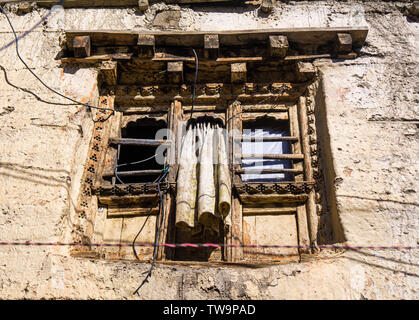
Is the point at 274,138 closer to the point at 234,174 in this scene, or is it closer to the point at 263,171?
the point at 263,171

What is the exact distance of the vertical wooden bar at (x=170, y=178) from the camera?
13.1 feet

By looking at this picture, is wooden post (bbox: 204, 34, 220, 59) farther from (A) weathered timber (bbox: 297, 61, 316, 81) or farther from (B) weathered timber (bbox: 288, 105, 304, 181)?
(B) weathered timber (bbox: 288, 105, 304, 181)

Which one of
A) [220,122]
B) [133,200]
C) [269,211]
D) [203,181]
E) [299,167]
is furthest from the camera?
[220,122]

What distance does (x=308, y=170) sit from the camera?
4395 mm

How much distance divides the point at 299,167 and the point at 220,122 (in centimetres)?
103

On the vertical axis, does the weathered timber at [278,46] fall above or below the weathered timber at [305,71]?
above

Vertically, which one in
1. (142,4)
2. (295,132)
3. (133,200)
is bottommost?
(133,200)

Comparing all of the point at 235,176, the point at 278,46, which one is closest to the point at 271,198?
the point at 235,176

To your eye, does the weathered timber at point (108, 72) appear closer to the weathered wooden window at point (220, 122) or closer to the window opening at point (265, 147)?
the weathered wooden window at point (220, 122)

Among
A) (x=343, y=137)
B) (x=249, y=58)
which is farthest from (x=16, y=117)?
(x=343, y=137)

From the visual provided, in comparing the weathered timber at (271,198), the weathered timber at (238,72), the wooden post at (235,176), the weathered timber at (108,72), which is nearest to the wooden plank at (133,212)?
the wooden post at (235,176)

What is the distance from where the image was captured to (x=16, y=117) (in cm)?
446

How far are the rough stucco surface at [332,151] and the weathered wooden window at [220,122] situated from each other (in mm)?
279
